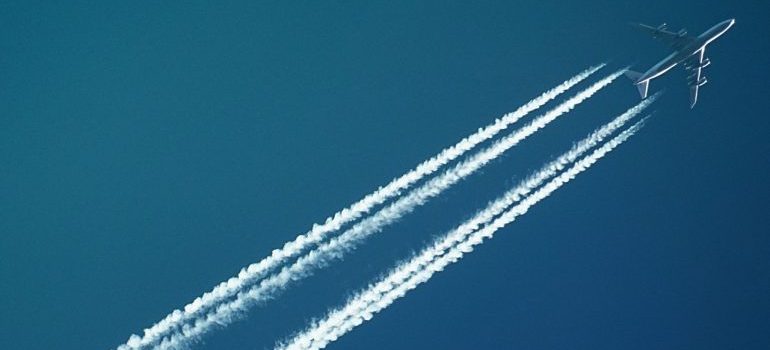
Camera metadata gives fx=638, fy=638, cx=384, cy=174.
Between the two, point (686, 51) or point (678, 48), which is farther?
point (678, 48)

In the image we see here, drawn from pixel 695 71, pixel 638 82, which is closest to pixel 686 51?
pixel 695 71

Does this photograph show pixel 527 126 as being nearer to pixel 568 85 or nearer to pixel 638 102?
pixel 568 85

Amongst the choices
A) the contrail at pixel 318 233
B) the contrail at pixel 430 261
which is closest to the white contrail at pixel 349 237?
the contrail at pixel 318 233

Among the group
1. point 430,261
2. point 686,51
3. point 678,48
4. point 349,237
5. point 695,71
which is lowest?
point 430,261

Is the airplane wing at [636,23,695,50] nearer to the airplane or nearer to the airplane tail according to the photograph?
the airplane

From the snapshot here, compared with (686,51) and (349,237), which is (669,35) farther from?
(349,237)

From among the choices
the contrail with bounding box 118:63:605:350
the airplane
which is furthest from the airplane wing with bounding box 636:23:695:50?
the contrail with bounding box 118:63:605:350
